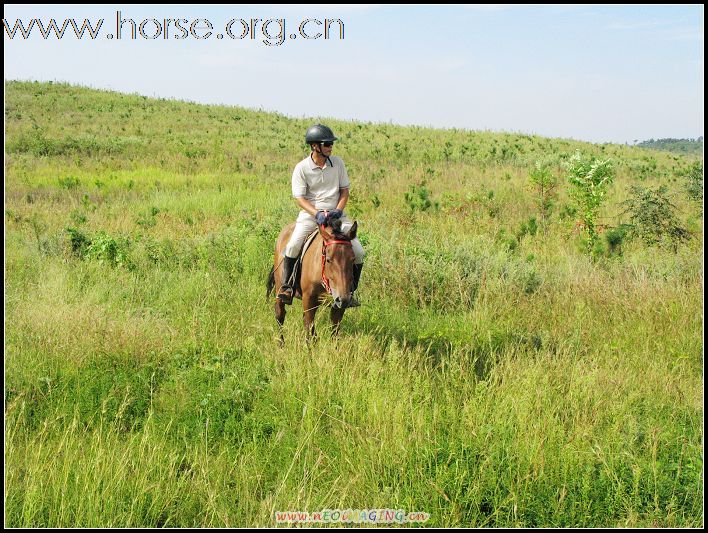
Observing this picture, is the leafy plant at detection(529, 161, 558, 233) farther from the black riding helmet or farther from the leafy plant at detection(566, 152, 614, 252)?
the black riding helmet

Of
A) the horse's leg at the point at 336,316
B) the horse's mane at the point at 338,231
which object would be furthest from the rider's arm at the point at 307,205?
the horse's leg at the point at 336,316

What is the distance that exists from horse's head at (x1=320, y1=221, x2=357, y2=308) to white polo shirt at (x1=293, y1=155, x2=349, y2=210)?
36.3 inches

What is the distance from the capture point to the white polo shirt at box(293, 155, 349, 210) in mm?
6902

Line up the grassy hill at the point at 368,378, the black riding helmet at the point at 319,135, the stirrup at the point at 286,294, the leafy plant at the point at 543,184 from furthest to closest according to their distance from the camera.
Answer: the leafy plant at the point at 543,184 → the stirrup at the point at 286,294 → the black riding helmet at the point at 319,135 → the grassy hill at the point at 368,378

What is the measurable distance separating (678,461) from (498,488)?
144 cm

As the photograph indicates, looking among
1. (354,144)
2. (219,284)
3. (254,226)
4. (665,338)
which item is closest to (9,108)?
(354,144)

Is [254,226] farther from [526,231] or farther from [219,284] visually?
[526,231]

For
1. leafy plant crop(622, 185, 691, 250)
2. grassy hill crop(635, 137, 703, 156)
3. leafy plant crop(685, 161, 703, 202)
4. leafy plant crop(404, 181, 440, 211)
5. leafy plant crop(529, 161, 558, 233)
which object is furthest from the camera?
grassy hill crop(635, 137, 703, 156)

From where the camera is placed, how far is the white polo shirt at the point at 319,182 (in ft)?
22.6

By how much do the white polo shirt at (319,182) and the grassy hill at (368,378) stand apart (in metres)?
1.67

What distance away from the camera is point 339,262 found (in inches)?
236

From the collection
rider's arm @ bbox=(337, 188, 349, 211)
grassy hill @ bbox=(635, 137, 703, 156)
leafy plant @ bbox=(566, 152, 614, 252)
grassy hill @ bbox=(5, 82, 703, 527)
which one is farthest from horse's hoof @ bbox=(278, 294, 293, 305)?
grassy hill @ bbox=(635, 137, 703, 156)

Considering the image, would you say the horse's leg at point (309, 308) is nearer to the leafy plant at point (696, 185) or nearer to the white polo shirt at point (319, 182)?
the white polo shirt at point (319, 182)

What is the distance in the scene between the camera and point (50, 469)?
394 centimetres
